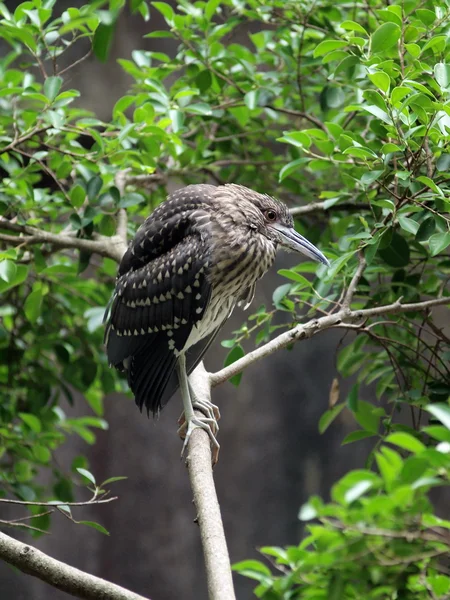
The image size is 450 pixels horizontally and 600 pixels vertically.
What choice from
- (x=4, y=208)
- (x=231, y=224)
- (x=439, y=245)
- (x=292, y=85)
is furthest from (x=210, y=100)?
(x=439, y=245)

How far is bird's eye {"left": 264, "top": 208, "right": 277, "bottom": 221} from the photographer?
279 cm

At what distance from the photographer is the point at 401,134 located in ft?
6.72

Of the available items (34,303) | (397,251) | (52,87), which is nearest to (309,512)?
(397,251)

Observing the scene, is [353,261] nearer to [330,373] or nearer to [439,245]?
[439,245]

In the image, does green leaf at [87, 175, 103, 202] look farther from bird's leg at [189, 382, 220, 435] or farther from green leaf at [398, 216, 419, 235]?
green leaf at [398, 216, 419, 235]

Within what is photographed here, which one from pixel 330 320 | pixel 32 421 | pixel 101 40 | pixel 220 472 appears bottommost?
pixel 220 472

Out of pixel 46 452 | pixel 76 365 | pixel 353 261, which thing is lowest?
pixel 46 452

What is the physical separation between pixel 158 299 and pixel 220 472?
3.70 m

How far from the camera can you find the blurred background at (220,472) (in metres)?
6.04

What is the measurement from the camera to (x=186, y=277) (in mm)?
2615

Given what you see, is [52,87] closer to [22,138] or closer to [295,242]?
[22,138]

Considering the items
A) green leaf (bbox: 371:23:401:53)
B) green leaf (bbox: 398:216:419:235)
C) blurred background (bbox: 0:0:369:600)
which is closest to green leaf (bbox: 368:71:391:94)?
green leaf (bbox: 371:23:401:53)

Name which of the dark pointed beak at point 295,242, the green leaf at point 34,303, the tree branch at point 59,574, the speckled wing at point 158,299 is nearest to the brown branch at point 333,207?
the dark pointed beak at point 295,242

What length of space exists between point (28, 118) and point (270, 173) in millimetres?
1314
